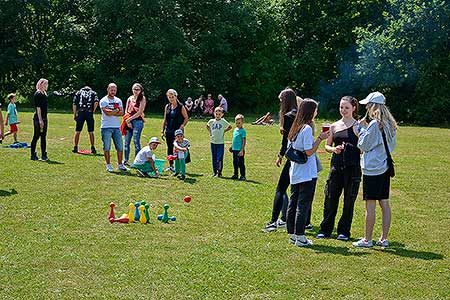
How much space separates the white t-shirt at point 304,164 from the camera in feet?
26.5

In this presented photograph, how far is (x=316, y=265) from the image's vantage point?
7324mm

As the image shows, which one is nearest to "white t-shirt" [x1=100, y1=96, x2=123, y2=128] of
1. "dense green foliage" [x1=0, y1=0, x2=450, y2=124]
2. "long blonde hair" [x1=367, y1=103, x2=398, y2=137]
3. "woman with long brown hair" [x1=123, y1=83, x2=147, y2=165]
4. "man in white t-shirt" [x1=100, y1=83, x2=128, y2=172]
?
"man in white t-shirt" [x1=100, y1=83, x2=128, y2=172]

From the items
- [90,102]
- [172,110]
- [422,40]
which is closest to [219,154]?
[172,110]

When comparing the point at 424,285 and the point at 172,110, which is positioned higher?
the point at 172,110

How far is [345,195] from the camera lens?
877cm

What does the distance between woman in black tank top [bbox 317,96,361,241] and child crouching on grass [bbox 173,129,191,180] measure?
16.7 ft

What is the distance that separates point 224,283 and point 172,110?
7.79 meters

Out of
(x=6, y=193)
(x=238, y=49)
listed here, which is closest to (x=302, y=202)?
(x=6, y=193)

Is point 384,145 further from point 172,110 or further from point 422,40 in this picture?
point 422,40

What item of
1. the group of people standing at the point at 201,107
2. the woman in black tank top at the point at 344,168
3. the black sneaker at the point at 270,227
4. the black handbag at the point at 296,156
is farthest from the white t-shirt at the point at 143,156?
the group of people standing at the point at 201,107

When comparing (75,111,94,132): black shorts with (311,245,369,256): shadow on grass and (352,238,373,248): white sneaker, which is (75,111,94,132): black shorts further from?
(352,238,373,248): white sneaker

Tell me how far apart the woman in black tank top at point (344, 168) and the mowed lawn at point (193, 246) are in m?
0.32

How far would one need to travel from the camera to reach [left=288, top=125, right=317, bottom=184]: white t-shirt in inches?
318

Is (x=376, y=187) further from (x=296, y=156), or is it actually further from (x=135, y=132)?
(x=135, y=132)
